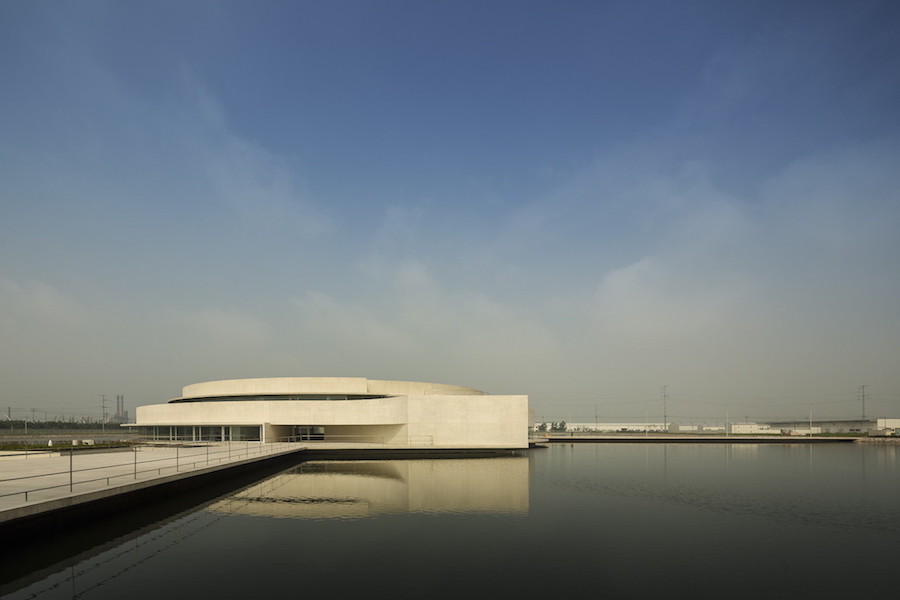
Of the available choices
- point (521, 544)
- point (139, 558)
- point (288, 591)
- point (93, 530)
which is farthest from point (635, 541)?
point (93, 530)

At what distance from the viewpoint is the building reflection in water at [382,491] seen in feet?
80.4

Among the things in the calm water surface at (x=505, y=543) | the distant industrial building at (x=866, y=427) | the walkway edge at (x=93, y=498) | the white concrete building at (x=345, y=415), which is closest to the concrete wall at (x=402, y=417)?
the white concrete building at (x=345, y=415)

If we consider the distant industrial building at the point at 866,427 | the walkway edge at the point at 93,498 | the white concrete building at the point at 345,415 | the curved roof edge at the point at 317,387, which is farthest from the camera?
the distant industrial building at the point at 866,427

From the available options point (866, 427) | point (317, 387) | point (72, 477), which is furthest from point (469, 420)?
point (866, 427)

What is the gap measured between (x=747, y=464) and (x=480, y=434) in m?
21.8

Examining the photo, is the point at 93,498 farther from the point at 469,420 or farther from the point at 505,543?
the point at 469,420

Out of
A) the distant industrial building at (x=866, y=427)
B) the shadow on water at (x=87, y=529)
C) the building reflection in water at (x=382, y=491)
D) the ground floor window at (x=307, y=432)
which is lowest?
the distant industrial building at (x=866, y=427)

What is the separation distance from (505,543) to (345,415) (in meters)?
39.1

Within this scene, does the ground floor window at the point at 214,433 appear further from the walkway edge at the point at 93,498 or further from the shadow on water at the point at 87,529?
the shadow on water at the point at 87,529

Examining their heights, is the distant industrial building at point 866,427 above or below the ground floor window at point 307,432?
below

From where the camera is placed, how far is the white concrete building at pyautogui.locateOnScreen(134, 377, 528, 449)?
2100 inches

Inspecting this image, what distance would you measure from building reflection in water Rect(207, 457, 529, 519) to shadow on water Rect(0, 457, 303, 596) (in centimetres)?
197

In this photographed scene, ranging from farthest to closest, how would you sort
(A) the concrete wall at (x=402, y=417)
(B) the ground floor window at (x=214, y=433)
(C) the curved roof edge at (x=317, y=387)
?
(C) the curved roof edge at (x=317, y=387) < (B) the ground floor window at (x=214, y=433) < (A) the concrete wall at (x=402, y=417)

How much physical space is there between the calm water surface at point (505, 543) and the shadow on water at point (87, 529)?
32 centimetres
